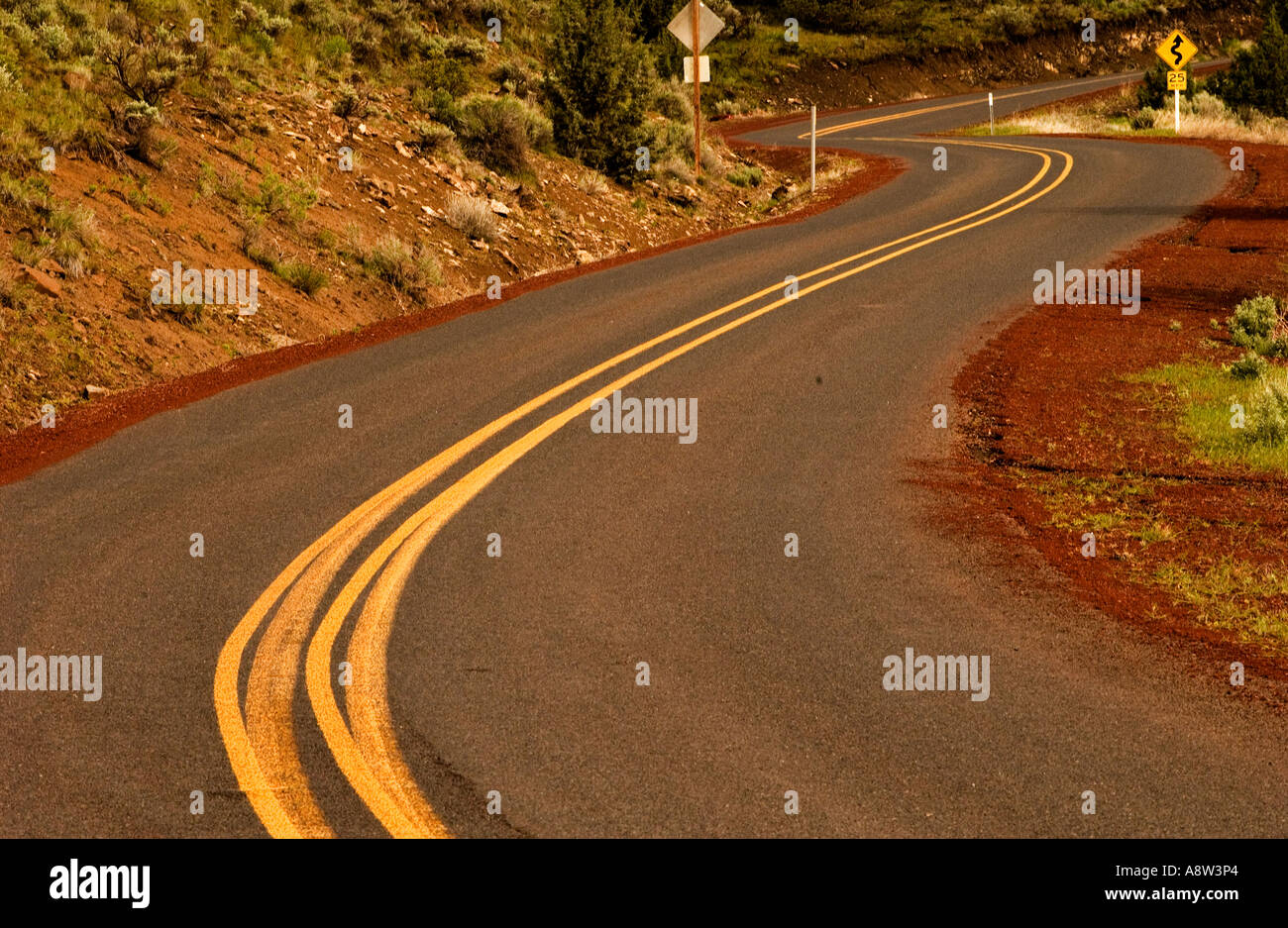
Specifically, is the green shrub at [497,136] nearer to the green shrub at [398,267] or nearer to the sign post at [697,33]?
the sign post at [697,33]

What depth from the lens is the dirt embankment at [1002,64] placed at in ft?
175

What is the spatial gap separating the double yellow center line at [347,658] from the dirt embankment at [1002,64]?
44.0 m

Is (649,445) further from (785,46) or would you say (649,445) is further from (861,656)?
(785,46)

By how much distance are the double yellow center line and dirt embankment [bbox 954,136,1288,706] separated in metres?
3.72

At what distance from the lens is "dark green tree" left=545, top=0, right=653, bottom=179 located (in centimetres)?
2572

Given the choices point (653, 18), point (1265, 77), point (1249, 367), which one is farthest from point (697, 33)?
point (1265, 77)

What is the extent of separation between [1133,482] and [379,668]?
5987 mm

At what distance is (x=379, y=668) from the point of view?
6.36m

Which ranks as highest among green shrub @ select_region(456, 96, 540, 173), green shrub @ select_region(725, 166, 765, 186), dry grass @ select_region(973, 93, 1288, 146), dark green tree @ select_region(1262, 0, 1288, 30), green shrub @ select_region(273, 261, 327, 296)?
dark green tree @ select_region(1262, 0, 1288, 30)

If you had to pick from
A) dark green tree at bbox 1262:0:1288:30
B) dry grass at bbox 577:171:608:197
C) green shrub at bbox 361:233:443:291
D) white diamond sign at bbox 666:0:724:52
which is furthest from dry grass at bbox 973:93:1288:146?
green shrub at bbox 361:233:443:291

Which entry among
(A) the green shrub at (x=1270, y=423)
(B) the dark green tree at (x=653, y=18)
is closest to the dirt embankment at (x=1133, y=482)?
(A) the green shrub at (x=1270, y=423)

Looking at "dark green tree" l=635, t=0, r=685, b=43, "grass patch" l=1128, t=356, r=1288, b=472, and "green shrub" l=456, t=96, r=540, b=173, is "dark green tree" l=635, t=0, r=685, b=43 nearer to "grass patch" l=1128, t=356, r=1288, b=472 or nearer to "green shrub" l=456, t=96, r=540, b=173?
"green shrub" l=456, t=96, r=540, b=173

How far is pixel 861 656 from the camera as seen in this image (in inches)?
255

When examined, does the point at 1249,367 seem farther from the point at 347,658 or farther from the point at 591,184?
the point at 591,184
